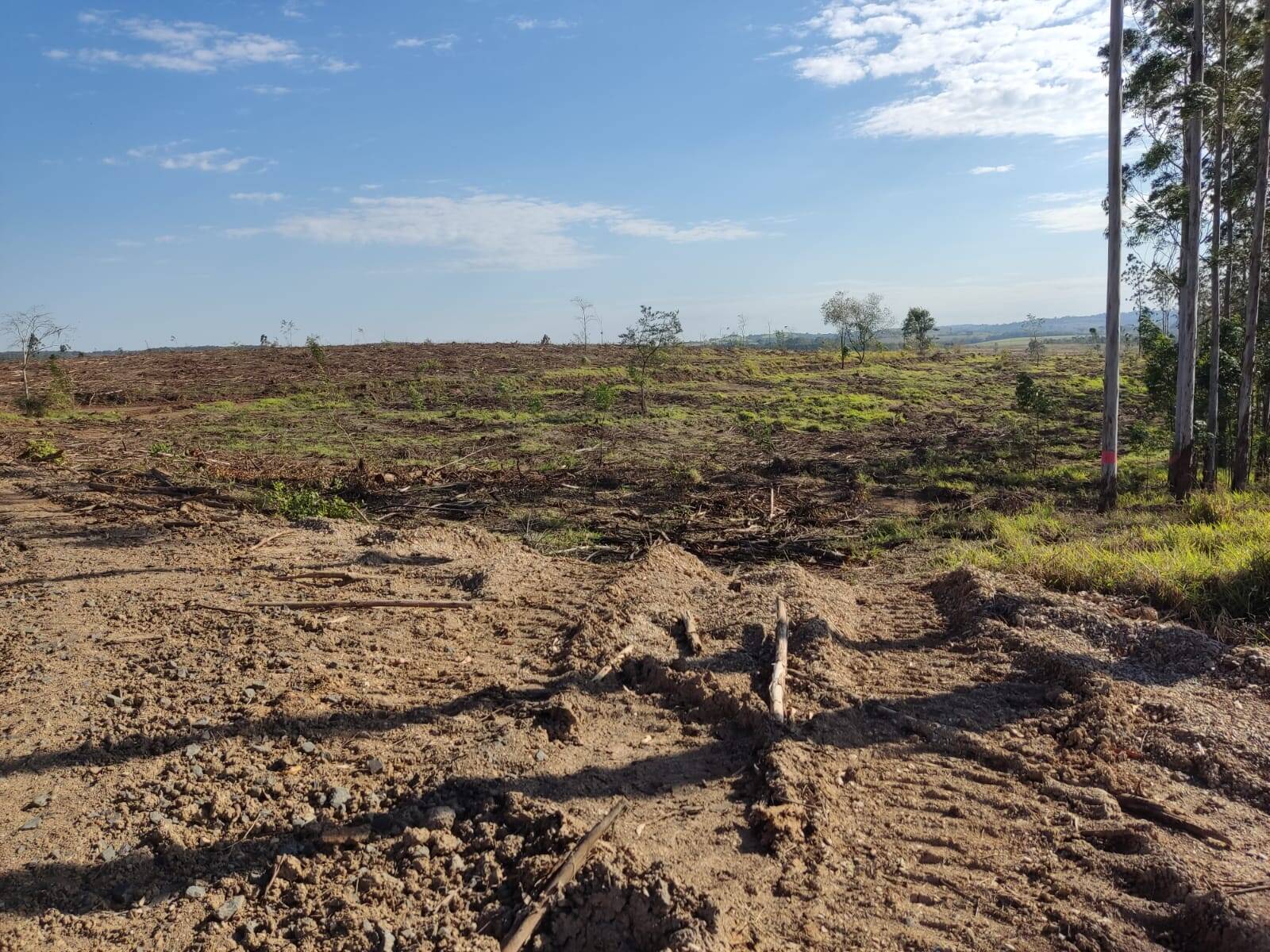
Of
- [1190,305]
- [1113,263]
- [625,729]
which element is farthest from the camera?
[1190,305]

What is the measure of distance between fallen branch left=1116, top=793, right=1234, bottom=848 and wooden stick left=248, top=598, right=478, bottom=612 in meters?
5.11

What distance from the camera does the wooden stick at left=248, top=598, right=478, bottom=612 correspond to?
6.82m

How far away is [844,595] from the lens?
7.77m

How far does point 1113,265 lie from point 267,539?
12.4 metres

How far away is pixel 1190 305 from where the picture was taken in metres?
12.6

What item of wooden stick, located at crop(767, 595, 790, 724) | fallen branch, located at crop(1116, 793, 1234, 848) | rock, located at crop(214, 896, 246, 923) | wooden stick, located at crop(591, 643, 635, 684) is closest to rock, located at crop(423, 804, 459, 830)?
rock, located at crop(214, 896, 246, 923)

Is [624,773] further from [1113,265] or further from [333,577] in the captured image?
[1113,265]

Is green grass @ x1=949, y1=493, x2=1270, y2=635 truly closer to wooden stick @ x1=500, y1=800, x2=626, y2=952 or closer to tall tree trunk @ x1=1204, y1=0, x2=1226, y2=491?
tall tree trunk @ x1=1204, y1=0, x2=1226, y2=491

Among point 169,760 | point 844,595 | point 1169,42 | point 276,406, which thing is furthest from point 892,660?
point 276,406

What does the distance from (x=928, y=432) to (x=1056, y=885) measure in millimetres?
20509

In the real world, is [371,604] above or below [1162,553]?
below

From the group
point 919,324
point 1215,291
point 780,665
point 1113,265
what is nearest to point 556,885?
point 780,665

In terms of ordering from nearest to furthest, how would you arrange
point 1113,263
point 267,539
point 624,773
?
point 624,773 < point 267,539 < point 1113,263

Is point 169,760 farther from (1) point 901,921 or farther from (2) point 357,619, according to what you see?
(1) point 901,921
